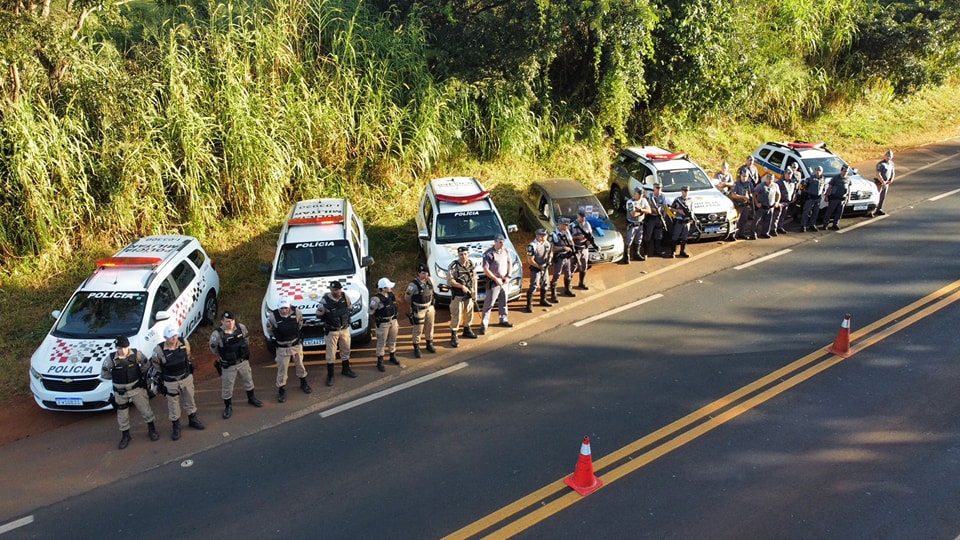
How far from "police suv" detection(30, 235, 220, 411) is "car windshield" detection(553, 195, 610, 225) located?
7065 mm

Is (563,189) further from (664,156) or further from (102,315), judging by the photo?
(102,315)

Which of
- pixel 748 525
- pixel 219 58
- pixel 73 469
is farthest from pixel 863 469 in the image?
pixel 219 58

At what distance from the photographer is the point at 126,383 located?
28.9 feet

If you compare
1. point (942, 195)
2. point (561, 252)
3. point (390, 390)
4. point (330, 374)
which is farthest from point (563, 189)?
point (942, 195)

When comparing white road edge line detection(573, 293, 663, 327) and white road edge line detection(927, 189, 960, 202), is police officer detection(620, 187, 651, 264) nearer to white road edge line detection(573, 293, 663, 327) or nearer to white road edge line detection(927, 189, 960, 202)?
white road edge line detection(573, 293, 663, 327)

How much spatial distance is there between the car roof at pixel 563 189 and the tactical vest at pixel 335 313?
6225 millimetres

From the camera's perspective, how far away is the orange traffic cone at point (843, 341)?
34.4 ft

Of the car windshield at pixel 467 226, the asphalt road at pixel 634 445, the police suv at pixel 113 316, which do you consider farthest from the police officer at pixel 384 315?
the police suv at pixel 113 316

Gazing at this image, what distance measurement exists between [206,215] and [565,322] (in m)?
8.05

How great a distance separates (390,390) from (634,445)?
140 inches

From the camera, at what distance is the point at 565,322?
12.1 meters

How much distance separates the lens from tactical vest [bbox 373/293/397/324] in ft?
34.2

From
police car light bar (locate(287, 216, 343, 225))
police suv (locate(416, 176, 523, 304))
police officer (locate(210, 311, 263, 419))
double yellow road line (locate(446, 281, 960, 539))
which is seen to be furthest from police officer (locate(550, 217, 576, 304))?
police officer (locate(210, 311, 263, 419))

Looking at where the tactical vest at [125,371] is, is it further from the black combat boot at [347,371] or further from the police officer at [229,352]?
the black combat boot at [347,371]
